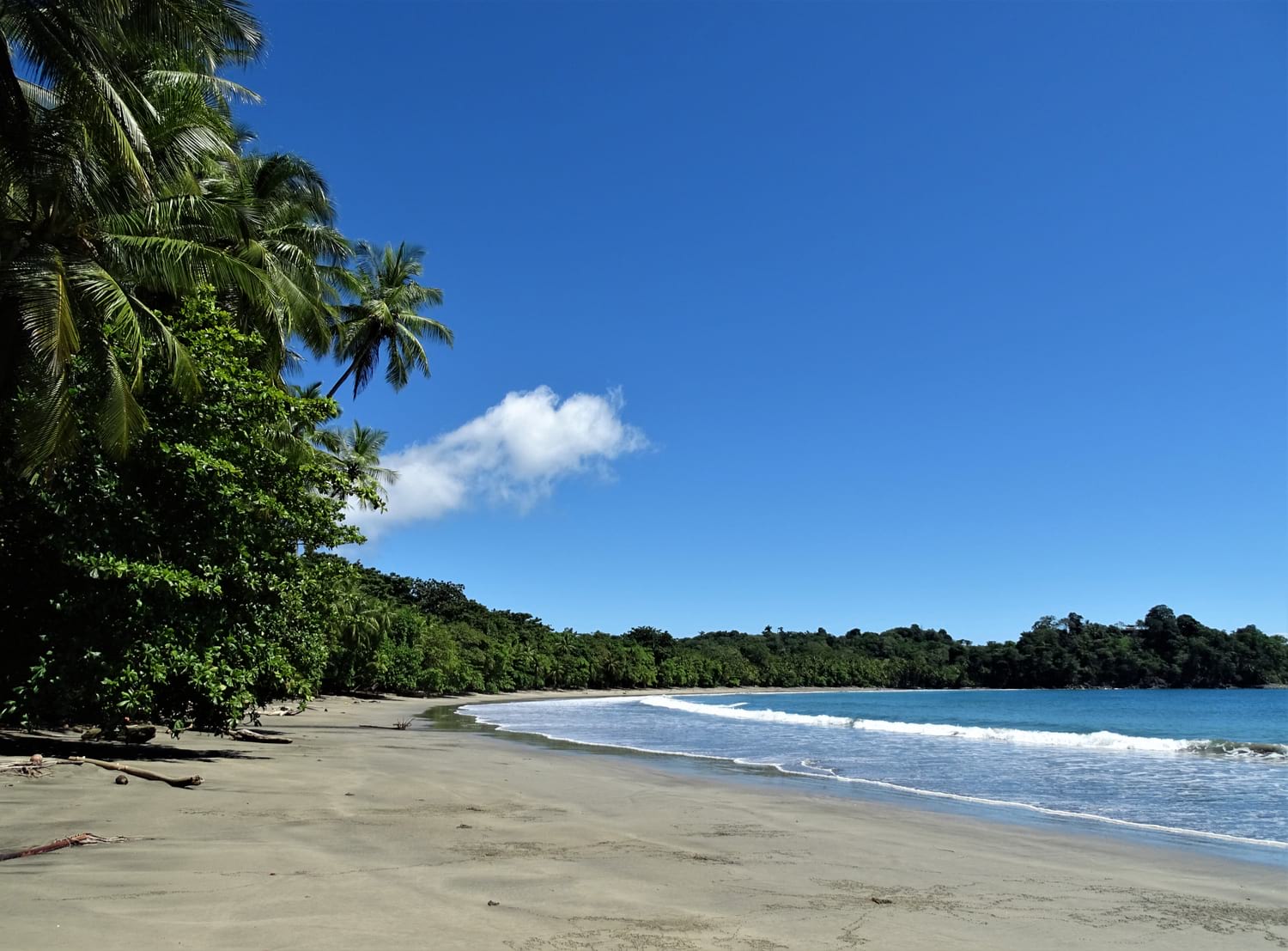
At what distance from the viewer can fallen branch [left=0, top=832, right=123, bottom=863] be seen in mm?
6777

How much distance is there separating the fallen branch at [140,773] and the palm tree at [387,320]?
15.7 meters

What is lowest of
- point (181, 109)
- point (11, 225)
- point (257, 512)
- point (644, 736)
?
point (644, 736)

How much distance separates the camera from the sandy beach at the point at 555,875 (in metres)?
5.68

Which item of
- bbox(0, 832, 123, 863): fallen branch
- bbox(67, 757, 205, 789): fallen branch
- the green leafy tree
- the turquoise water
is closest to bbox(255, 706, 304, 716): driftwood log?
the turquoise water

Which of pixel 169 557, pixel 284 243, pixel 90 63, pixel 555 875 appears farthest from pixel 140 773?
pixel 284 243

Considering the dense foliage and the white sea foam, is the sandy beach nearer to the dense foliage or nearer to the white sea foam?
the dense foliage

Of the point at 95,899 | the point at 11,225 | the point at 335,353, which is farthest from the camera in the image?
the point at 335,353

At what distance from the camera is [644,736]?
30891 mm

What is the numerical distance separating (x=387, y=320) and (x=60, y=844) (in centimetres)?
2215

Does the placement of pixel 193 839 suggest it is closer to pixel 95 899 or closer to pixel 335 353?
pixel 95 899

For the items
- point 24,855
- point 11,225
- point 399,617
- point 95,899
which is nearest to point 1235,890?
point 95,899

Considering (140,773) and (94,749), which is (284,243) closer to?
(94,749)

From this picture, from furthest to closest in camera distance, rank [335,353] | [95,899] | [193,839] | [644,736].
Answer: [644,736] → [335,353] → [193,839] → [95,899]

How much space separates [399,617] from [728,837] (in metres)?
52.9
